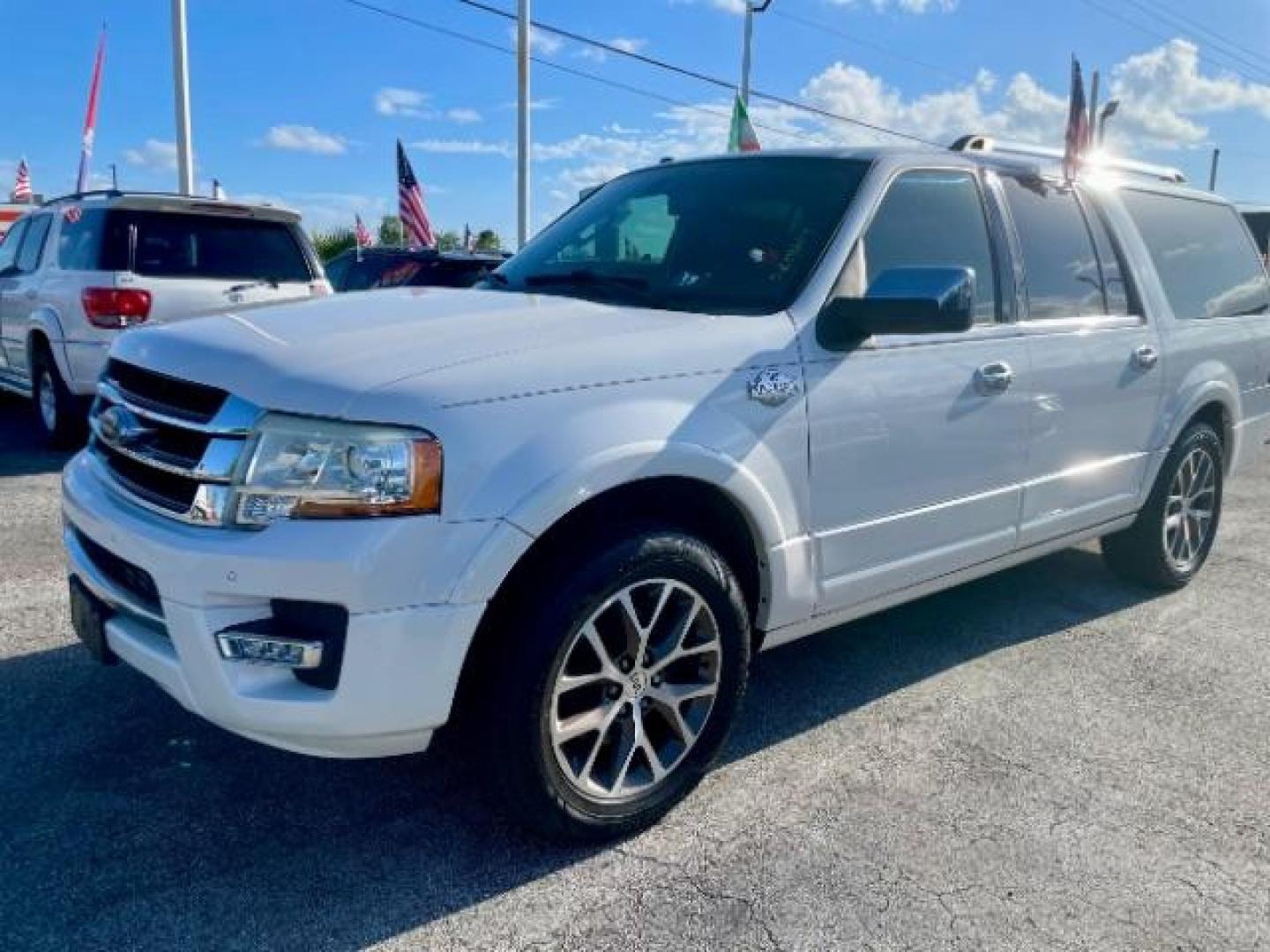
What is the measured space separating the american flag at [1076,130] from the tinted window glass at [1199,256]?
1.24 ft

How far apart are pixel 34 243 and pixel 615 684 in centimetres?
750

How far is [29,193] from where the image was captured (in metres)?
24.2

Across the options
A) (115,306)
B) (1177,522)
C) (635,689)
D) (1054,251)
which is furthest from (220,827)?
(115,306)

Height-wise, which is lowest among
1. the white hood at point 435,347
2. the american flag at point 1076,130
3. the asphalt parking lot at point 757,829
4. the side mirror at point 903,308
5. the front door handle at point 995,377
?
the asphalt parking lot at point 757,829

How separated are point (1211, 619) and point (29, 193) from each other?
26324mm

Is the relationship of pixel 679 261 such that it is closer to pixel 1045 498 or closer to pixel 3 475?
pixel 1045 498

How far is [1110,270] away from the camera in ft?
14.6

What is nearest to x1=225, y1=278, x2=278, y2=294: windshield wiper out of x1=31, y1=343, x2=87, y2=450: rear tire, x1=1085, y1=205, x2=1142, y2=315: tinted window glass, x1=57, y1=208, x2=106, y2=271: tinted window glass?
x1=57, y1=208, x2=106, y2=271: tinted window glass

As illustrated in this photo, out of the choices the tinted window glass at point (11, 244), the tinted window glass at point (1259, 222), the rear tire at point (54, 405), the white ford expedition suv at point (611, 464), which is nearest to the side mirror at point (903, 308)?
the white ford expedition suv at point (611, 464)

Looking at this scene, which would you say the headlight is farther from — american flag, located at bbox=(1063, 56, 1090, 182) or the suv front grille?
american flag, located at bbox=(1063, 56, 1090, 182)

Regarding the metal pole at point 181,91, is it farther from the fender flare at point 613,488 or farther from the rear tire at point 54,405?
the fender flare at point 613,488

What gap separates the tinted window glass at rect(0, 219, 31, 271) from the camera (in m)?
8.70

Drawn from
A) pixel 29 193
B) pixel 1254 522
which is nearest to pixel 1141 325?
pixel 1254 522

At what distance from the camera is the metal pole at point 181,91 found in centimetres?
1386
